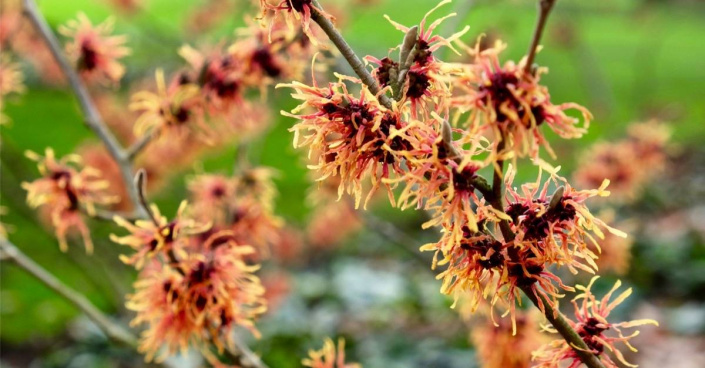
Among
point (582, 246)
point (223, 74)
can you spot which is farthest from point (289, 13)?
point (223, 74)

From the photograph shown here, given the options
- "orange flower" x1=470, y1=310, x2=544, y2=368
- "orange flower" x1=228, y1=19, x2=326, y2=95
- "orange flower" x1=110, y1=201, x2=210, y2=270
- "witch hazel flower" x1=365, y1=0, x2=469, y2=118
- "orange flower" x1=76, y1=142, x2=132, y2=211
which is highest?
"orange flower" x1=76, y1=142, x2=132, y2=211

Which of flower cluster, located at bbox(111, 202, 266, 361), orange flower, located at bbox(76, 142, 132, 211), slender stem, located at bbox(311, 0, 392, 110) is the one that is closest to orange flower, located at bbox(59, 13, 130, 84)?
flower cluster, located at bbox(111, 202, 266, 361)

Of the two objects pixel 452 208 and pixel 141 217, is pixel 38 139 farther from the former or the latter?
pixel 452 208

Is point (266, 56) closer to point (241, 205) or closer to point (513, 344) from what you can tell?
point (241, 205)

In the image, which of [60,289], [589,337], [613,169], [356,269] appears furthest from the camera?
[356,269]

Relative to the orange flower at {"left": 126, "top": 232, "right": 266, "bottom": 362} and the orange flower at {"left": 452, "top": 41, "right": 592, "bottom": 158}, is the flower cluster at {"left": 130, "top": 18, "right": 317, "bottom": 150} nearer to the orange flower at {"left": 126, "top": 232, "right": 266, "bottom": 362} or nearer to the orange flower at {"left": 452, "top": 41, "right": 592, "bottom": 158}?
the orange flower at {"left": 126, "top": 232, "right": 266, "bottom": 362}

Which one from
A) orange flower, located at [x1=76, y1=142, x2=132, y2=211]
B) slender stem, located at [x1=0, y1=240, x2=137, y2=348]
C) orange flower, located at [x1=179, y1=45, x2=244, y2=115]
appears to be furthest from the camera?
orange flower, located at [x1=76, y1=142, x2=132, y2=211]

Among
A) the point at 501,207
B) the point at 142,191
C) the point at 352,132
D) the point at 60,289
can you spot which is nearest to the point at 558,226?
the point at 501,207

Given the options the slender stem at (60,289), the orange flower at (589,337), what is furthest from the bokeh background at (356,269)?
the orange flower at (589,337)
